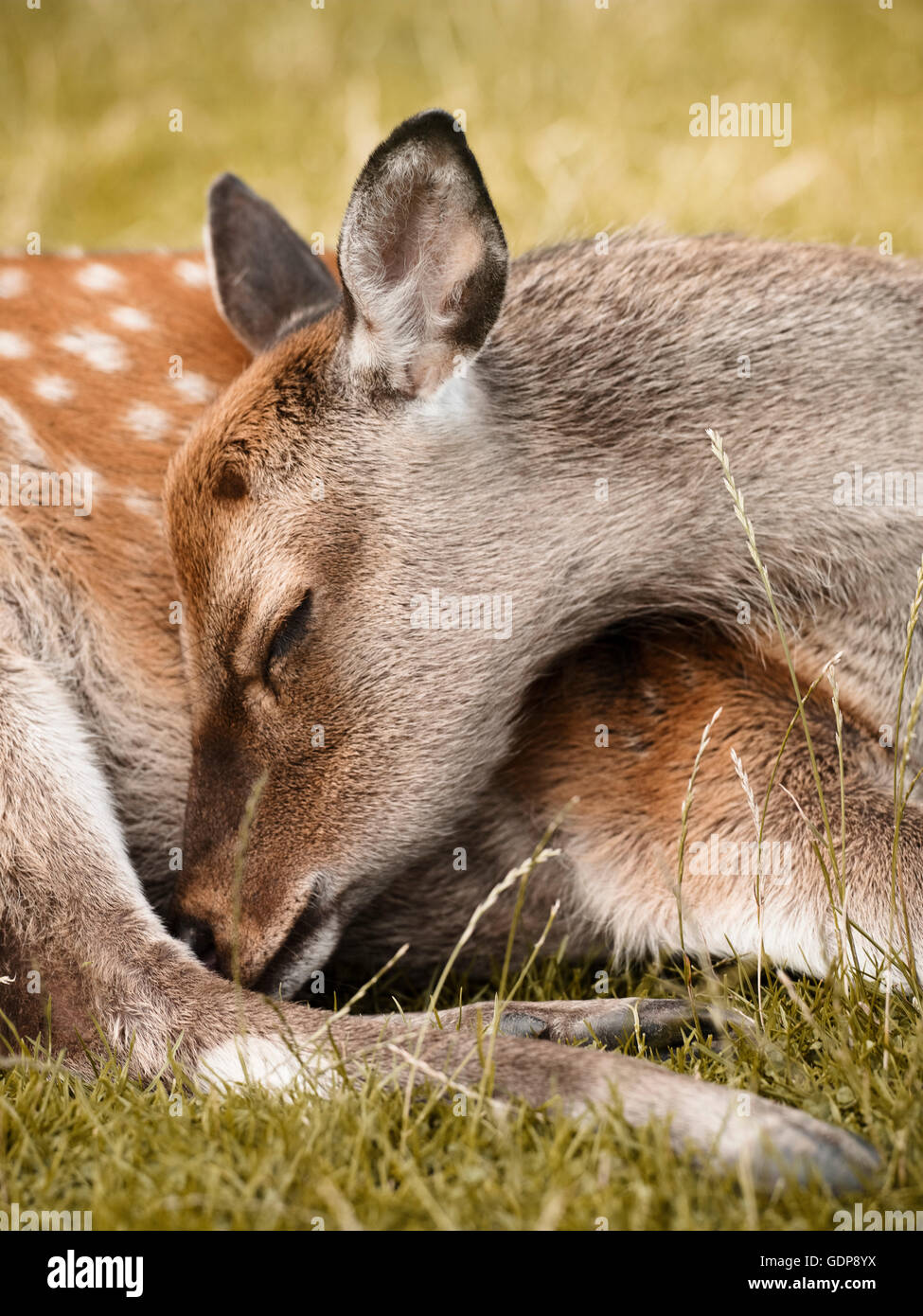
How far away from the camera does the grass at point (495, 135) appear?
2.43 m

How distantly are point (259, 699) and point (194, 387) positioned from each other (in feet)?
3.42

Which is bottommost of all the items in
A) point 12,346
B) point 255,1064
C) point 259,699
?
point 255,1064

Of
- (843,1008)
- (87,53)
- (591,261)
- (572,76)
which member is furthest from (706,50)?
(843,1008)

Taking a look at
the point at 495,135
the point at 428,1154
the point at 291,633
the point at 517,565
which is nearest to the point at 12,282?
the point at 291,633

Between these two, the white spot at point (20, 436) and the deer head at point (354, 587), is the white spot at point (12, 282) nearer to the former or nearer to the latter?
the white spot at point (20, 436)

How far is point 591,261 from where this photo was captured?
11.3ft

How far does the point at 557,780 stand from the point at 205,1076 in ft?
3.71

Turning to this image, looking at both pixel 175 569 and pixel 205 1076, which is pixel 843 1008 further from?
pixel 175 569

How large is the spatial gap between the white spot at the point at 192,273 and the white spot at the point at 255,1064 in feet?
7.47

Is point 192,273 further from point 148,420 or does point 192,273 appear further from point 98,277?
point 148,420

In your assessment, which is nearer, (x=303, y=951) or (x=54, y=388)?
(x=303, y=951)

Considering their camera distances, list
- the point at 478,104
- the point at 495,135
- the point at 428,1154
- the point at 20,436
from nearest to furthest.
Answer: the point at 428,1154
the point at 20,436
the point at 495,135
the point at 478,104

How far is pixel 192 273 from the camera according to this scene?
402 cm

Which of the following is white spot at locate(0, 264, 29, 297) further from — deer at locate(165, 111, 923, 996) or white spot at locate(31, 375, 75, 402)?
deer at locate(165, 111, 923, 996)
